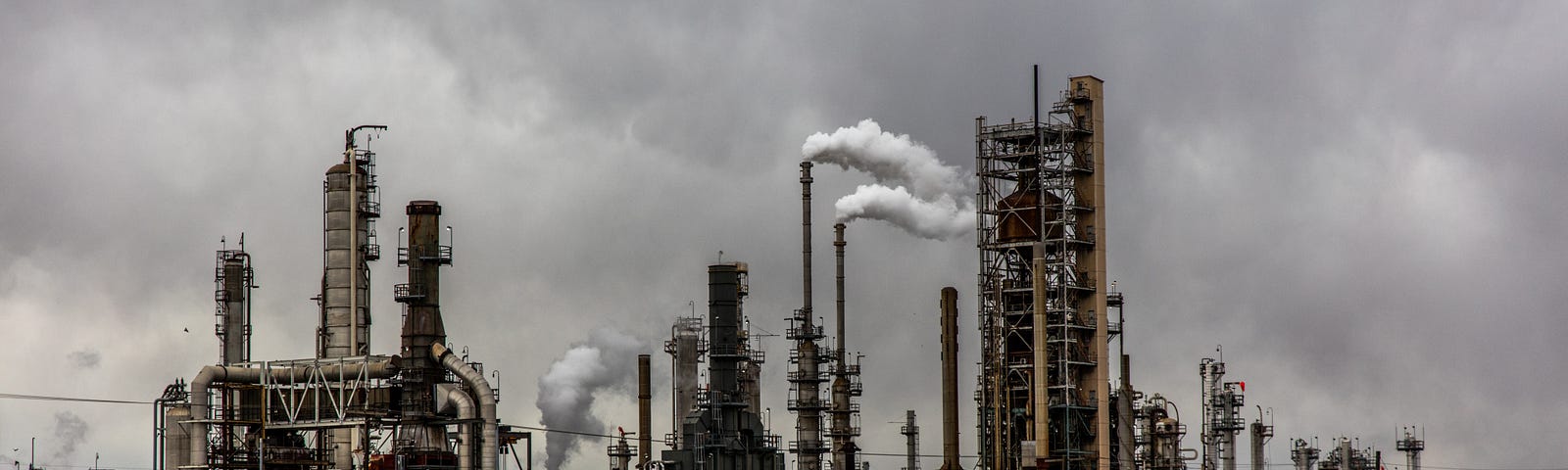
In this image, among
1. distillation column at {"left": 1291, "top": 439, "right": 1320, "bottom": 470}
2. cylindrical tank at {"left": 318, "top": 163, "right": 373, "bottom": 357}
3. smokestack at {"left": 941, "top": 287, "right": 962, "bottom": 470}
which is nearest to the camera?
cylindrical tank at {"left": 318, "top": 163, "right": 373, "bottom": 357}

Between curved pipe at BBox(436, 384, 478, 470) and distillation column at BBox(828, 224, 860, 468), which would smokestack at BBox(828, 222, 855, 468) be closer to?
distillation column at BBox(828, 224, 860, 468)

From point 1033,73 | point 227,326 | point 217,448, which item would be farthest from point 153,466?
point 1033,73

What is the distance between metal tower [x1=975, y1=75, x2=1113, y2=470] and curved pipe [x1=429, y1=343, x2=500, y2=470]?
19.6m

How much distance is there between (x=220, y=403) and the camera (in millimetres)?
69938

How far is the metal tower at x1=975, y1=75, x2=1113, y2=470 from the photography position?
3081 inches

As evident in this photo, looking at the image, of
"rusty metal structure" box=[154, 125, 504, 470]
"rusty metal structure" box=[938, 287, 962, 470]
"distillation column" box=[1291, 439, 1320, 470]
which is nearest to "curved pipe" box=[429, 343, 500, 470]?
→ "rusty metal structure" box=[154, 125, 504, 470]

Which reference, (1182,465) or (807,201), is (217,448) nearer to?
(807,201)

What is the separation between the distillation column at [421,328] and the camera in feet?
238

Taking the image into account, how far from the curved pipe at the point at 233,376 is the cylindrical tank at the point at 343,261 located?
3954 millimetres

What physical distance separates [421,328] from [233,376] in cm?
768

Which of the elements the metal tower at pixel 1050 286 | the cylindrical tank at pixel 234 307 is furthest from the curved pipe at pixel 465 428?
the metal tower at pixel 1050 286

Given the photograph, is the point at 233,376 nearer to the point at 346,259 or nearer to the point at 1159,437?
the point at 346,259

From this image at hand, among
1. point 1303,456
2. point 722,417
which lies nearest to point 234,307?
point 722,417

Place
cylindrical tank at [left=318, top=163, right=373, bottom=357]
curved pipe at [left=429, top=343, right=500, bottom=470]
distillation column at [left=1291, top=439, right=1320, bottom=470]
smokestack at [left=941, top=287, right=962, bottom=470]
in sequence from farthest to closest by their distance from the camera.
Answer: distillation column at [left=1291, top=439, right=1320, bottom=470] < smokestack at [left=941, top=287, right=962, bottom=470] < cylindrical tank at [left=318, top=163, right=373, bottom=357] < curved pipe at [left=429, top=343, right=500, bottom=470]
